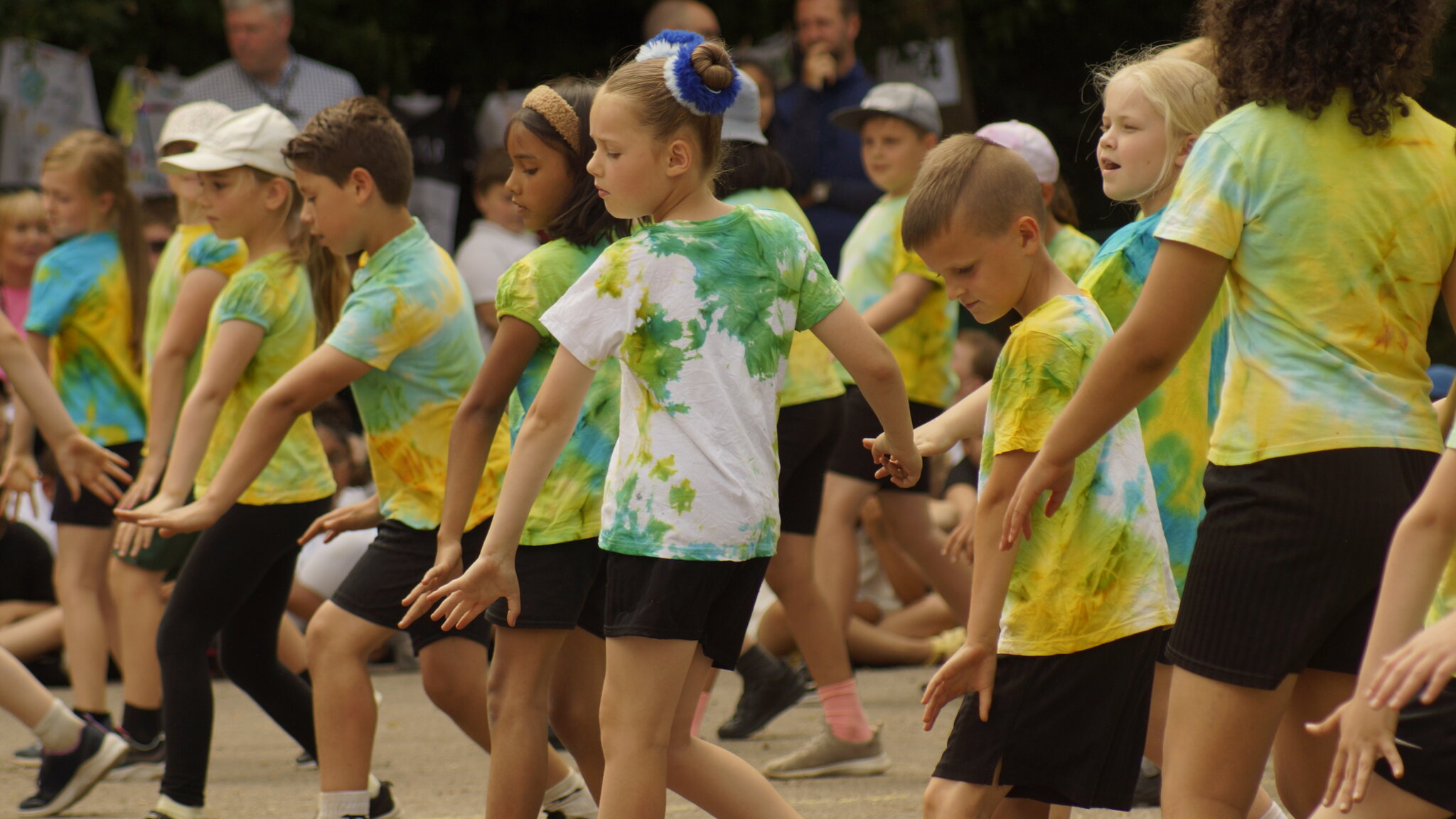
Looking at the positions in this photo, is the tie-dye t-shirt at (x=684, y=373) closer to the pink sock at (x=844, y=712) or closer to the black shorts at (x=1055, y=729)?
the black shorts at (x=1055, y=729)

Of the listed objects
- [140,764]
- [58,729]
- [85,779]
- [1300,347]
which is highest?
[1300,347]

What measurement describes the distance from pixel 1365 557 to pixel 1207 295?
17.5 inches

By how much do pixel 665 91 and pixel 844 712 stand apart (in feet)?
8.72

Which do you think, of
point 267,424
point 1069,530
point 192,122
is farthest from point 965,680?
point 192,122

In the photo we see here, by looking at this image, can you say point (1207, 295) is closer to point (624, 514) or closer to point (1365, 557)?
point (1365, 557)

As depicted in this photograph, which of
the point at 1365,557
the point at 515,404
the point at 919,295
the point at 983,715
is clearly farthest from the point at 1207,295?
the point at 919,295

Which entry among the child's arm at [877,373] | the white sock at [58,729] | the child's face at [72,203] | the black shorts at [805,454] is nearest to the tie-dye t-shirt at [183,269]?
the child's face at [72,203]

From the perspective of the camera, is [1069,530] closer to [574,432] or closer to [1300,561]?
[1300,561]

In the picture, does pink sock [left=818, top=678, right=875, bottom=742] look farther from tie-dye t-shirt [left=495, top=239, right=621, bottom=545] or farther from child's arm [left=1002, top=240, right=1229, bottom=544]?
child's arm [left=1002, top=240, right=1229, bottom=544]

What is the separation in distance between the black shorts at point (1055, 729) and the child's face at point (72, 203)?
4203mm

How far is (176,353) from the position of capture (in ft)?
16.8

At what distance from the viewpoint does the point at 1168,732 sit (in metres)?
2.59

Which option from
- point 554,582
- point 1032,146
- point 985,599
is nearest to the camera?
point 985,599

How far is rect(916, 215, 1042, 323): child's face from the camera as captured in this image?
3.04 meters
